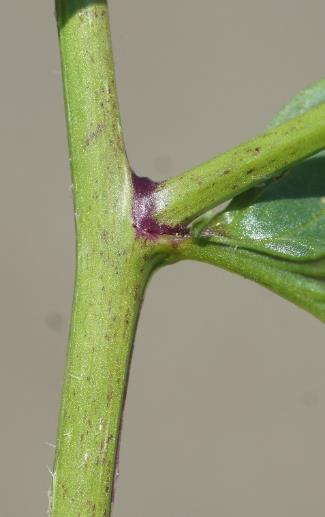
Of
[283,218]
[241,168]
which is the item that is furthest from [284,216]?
[241,168]

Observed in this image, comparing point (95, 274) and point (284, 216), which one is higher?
point (284, 216)

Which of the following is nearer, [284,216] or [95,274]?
[95,274]

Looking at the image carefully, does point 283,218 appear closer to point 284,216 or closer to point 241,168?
point 284,216

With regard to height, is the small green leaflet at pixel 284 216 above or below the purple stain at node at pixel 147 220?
above

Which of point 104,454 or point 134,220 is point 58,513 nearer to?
point 104,454
